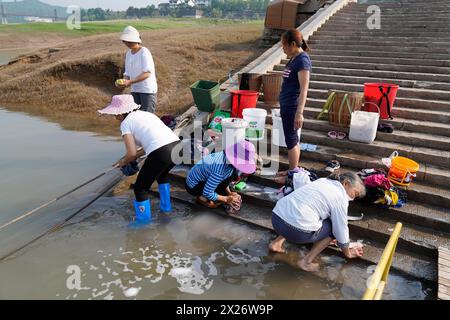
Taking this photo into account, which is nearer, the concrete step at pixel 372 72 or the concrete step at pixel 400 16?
the concrete step at pixel 372 72

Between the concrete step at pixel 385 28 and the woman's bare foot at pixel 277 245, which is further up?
the concrete step at pixel 385 28

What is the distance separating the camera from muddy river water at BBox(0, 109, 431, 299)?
11.2 ft

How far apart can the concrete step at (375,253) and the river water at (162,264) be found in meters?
0.09

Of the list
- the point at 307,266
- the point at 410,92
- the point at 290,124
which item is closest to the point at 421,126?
the point at 410,92

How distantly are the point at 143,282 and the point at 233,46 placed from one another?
13335 millimetres

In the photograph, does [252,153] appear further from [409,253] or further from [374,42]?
[374,42]

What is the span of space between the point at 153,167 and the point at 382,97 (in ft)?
13.6

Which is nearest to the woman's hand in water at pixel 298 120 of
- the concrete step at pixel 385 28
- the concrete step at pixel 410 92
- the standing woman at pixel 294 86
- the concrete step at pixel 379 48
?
the standing woman at pixel 294 86

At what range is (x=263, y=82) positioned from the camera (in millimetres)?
7434

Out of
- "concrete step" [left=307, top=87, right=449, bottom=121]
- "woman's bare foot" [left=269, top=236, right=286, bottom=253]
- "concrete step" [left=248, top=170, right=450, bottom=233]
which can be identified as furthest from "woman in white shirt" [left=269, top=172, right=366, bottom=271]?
"concrete step" [left=307, top=87, right=449, bottom=121]

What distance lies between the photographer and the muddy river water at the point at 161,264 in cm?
342

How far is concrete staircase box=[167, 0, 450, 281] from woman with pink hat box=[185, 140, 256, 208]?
1.32 ft

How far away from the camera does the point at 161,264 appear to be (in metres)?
3.81

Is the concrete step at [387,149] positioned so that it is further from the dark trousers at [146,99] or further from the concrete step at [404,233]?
the dark trousers at [146,99]
